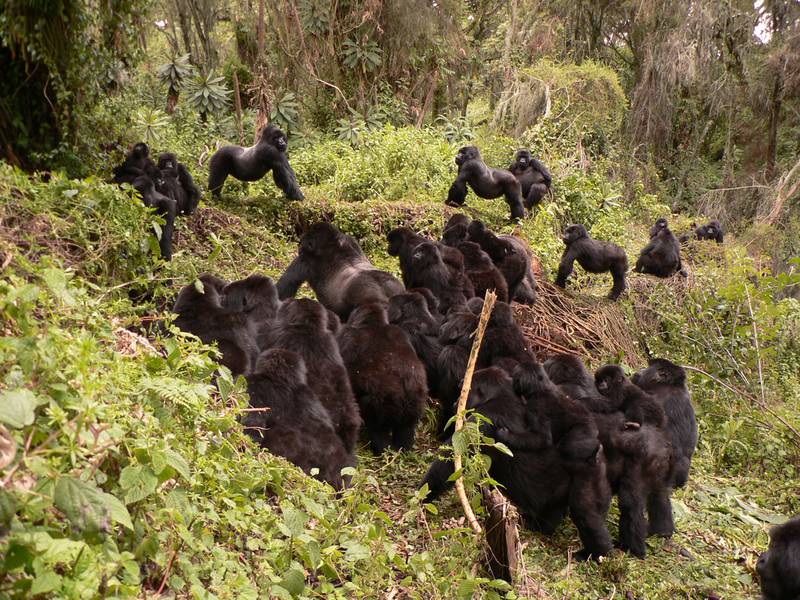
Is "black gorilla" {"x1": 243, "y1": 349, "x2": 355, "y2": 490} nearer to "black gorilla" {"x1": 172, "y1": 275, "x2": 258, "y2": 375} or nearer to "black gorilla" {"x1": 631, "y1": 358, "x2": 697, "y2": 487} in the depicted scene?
"black gorilla" {"x1": 172, "y1": 275, "x2": 258, "y2": 375}

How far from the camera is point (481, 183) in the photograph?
11250 millimetres

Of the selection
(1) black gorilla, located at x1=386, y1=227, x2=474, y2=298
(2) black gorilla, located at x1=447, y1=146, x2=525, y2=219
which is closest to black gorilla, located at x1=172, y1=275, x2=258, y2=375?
(1) black gorilla, located at x1=386, y1=227, x2=474, y2=298

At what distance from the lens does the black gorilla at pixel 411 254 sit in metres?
7.79

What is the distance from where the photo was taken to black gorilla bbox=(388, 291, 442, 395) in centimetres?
645

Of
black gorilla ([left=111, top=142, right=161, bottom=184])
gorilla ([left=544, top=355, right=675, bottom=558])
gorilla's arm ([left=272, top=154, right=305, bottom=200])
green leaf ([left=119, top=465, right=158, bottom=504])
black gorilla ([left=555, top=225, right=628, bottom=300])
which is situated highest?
A: black gorilla ([left=111, top=142, right=161, bottom=184])

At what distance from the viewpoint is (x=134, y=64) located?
785cm

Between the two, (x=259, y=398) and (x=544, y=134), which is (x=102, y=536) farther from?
(x=544, y=134)

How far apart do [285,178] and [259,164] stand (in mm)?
377

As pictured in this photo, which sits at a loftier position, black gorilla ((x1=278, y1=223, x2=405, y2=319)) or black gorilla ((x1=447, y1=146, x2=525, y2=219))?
black gorilla ((x1=447, y1=146, x2=525, y2=219))

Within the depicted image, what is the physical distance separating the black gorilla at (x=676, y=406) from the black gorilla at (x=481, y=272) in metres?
1.92

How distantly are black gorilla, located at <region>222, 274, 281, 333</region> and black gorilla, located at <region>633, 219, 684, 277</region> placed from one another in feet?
23.5

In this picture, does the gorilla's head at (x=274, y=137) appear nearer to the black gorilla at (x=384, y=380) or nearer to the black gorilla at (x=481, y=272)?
the black gorilla at (x=481, y=272)

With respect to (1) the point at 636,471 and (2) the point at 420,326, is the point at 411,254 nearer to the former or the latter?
(2) the point at 420,326

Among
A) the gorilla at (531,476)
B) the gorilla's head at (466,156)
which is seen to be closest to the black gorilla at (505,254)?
the gorilla's head at (466,156)
